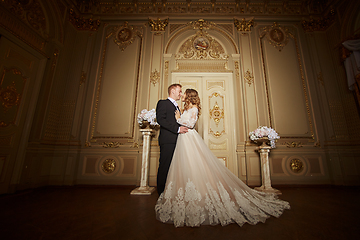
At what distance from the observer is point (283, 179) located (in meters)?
3.84

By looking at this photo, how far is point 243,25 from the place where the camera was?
191 inches

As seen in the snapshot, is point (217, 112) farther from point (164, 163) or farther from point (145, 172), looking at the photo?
point (164, 163)

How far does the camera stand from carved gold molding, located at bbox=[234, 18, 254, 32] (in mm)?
4816

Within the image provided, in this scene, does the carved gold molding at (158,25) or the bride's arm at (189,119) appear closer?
the bride's arm at (189,119)

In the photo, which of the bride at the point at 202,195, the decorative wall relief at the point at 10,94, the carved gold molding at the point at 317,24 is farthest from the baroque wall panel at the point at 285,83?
the decorative wall relief at the point at 10,94

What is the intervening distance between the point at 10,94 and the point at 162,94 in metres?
2.99

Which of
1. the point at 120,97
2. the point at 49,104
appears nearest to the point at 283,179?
the point at 120,97

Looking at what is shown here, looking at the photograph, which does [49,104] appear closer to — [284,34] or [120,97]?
[120,97]

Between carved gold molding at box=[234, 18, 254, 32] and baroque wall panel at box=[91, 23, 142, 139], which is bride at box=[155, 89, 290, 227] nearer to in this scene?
baroque wall panel at box=[91, 23, 142, 139]

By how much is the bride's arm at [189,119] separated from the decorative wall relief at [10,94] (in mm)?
3198

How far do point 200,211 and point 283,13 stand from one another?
19.8ft

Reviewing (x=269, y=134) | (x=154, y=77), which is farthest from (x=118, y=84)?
(x=269, y=134)

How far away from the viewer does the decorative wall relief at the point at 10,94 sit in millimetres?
2896

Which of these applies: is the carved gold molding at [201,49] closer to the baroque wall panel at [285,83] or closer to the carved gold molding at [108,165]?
the baroque wall panel at [285,83]
